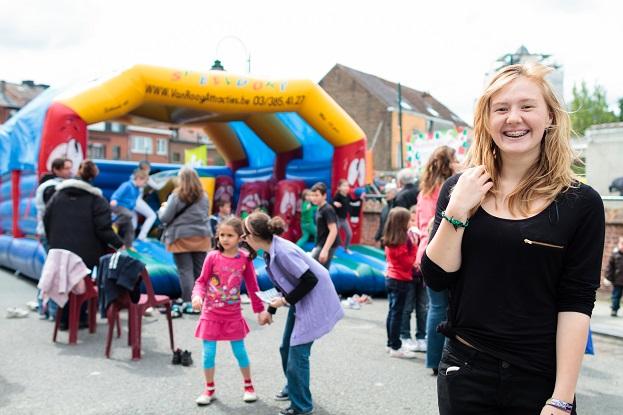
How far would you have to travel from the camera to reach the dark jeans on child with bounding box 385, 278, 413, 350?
5.40 meters

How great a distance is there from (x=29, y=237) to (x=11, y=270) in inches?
68.3

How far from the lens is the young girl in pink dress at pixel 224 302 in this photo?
4156 mm

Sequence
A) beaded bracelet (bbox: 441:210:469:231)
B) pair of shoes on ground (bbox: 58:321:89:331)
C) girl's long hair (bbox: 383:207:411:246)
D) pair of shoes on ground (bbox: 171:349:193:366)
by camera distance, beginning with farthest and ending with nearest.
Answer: pair of shoes on ground (bbox: 58:321:89:331)
girl's long hair (bbox: 383:207:411:246)
pair of shoes on ground (bbox: 171:349:193:366)
beaded bracelet (bbox: 441:210:469:231)

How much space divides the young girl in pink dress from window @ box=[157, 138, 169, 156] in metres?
55.5

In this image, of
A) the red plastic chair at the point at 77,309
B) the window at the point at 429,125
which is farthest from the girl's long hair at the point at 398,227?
the window at the point at 429,125

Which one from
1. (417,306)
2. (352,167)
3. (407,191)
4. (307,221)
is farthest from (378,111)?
(417,306)

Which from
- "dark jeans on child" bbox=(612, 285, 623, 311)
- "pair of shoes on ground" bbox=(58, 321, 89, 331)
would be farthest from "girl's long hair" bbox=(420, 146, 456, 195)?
"dark jeans on child" bbox=(612, 285, 623, 311)

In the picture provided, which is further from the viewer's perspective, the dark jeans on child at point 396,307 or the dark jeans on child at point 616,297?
the dark jeans on child at point 616,297

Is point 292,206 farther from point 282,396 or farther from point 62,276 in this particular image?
point 282,396

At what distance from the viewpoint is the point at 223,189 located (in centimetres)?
1350

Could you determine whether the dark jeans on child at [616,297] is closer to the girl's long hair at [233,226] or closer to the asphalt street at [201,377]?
the asphalt street at [201,377]

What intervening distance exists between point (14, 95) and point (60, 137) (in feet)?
152

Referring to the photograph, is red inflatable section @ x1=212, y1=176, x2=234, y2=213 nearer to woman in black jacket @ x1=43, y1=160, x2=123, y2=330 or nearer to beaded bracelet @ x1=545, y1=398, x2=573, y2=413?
woman in black jacket @ x1=43, y1=160, x2=123, y2=330

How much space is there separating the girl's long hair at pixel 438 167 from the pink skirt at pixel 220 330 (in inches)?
71.1
